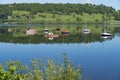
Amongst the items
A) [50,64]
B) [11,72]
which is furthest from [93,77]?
[11,72]

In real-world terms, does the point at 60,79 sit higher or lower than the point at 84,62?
higher

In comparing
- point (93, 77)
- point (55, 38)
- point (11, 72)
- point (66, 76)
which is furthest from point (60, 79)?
point (55, 38)

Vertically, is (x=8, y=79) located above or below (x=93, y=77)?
above

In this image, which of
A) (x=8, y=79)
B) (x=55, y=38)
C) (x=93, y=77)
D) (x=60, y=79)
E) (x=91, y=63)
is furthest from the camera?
(x=55, y=38)

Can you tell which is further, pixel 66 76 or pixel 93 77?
pixel 93 77

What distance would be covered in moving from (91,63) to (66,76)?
6469 cm

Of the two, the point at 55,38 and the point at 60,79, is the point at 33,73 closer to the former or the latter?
the point at 60,79

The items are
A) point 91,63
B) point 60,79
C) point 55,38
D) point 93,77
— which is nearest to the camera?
point 60,79

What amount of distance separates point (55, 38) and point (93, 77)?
350ft

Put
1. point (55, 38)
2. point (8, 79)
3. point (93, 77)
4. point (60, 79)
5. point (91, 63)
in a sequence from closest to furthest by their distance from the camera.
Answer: point (8, 79)
point (60, 79)
point (93, 77)
point (91, 63)
point (55, 38)

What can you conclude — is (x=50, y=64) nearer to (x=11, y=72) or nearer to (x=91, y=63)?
(x=11, y=72)

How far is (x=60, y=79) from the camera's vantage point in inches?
888

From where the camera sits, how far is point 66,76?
909 inches

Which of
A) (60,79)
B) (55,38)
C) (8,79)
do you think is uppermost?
(8,79)
